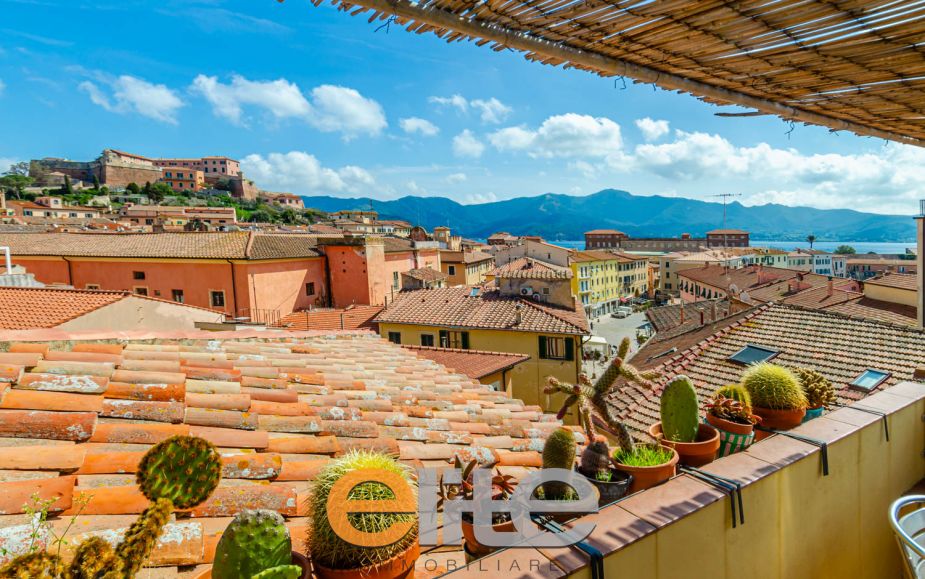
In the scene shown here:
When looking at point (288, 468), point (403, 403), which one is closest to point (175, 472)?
point (288, 468)

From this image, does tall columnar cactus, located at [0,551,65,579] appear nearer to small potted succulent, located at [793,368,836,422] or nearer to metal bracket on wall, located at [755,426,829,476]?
metal bracket on wall, located at [755,426,829,476]

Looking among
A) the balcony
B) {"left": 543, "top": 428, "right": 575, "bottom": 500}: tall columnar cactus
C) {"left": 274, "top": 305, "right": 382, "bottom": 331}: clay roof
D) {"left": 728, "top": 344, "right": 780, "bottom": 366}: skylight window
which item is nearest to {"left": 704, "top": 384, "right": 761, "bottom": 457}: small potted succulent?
the balcony

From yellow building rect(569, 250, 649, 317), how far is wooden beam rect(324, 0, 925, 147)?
53645 millimetres

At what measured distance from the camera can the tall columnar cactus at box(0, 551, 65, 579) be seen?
3.48 ft

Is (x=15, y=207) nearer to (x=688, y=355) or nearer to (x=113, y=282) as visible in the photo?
(x=113, y=282)

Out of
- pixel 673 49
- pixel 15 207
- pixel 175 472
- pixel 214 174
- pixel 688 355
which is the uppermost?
pixel 214 174

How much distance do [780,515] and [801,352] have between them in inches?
418

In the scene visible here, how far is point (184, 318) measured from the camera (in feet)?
42.8

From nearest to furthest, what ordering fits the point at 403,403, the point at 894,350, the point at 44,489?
the point at 44,489 → the point at 403,403 → the point at 894,350

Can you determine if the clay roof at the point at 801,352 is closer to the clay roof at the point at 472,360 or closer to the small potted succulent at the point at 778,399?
the clay roof at the point at 472,360

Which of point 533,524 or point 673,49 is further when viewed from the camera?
point 673,49

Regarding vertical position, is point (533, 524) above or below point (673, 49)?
below

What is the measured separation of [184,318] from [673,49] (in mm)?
14142

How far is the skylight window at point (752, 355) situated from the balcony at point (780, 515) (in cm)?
817
